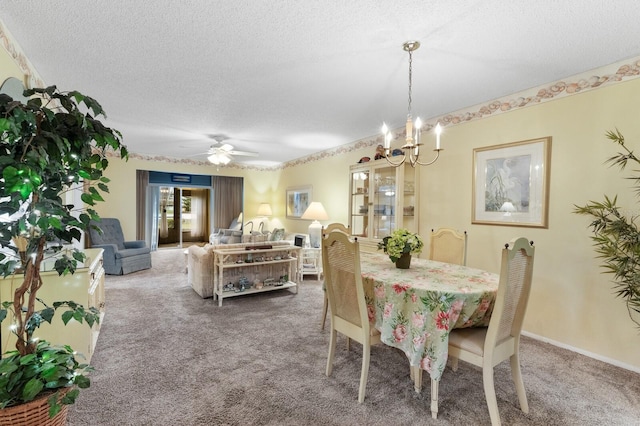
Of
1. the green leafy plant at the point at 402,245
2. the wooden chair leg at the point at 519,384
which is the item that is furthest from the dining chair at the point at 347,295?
the wooden chair leg at the point at 519,384

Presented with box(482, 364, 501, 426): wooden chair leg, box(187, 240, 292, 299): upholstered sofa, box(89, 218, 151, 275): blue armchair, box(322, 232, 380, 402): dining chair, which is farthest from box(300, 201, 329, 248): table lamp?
box(482, 364, 501, 426): wooden chair leg

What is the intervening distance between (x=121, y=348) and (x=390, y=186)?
342 cm

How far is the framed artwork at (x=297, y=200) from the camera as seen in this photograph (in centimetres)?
648

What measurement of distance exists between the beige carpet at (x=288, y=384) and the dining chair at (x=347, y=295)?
240mm

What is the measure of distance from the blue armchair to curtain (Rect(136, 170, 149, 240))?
0.70 meters

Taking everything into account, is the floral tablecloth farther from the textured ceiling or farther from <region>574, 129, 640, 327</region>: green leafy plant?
the textured ceiling

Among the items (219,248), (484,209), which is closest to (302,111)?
(219,248)

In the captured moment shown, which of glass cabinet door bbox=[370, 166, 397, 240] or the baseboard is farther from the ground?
glass cabinet door bbox=[370, 166, 397, 240]

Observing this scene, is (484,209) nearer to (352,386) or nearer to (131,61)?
(352,386)

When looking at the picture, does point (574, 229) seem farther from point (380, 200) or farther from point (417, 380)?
point (380, 200)

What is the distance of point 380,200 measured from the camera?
168 inches

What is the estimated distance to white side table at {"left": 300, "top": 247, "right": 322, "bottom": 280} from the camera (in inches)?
201

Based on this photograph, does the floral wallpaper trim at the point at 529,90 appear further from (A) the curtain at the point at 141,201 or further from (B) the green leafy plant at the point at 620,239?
(A) the curtain at the point at 141,201

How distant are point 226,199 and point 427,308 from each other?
6.74 metres
